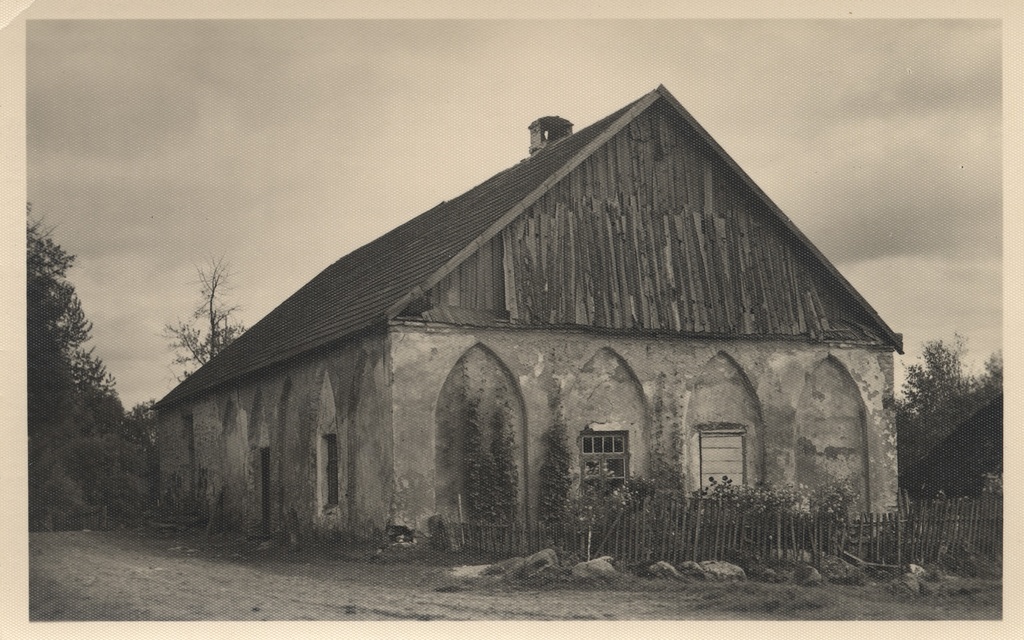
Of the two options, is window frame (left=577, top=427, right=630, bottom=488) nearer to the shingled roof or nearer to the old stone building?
the old stone building

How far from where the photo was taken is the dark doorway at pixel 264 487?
26609mm

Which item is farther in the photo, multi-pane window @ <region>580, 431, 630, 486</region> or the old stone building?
multi-pane window @ <region>580, 431, 630, 486</region>

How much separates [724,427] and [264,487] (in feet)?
35.4

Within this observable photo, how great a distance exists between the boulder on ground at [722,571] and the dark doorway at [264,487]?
12.1 meters

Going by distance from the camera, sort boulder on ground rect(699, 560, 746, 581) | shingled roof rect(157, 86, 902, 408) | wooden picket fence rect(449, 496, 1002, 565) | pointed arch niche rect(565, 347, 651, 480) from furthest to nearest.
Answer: pointed arch niche rect(565, 347, 651, 480) → shingled roof rect(157, 86, 902, 408) → wooden picket fence rect(449, 496, 1002, 565) → boulder on ground rect(699, 560, 746, 581)

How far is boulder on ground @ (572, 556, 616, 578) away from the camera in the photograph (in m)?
16.9

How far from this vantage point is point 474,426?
67.7 feet

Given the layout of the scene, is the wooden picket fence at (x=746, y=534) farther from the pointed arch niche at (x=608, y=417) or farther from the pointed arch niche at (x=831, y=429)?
the pointed arch niche at (x=831, y=429)

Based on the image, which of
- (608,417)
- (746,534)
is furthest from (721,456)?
(746,534)

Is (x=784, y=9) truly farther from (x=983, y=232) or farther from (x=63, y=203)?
(x=63, y=203)

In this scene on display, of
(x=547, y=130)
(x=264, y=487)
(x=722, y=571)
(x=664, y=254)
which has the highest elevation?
(x=547, y=130)

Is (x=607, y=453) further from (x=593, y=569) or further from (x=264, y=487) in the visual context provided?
(x=264, y=487)

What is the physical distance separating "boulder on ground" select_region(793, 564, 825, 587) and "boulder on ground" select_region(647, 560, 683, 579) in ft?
5.80

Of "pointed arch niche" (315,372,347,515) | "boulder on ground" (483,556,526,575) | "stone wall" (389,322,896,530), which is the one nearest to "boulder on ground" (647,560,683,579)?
"boulder on ground" (483,556,526,575)
